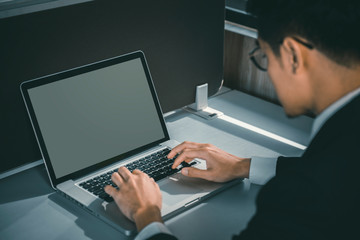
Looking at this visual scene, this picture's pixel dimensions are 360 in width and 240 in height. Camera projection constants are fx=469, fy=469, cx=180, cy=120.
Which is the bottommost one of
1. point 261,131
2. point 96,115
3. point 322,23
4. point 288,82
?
point 261,131

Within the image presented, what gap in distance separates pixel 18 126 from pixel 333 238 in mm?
794

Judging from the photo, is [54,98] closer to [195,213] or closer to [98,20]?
[98,20]

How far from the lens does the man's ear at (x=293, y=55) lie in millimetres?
822

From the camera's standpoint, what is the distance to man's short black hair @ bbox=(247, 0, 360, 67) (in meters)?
0.78

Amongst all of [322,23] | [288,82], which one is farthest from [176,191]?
[322,23]

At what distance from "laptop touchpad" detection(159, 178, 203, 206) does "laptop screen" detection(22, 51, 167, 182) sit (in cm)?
18

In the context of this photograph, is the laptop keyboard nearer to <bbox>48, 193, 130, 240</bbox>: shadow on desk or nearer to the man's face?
<bbox>48, 193, 130, 240</bbox>: shadow on desk

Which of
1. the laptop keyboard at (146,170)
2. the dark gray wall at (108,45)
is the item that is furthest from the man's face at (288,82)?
the dark gray wall at (108,45)

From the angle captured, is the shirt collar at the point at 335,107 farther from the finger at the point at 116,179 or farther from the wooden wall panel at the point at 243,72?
the wooden wall panel at the point at 243,72

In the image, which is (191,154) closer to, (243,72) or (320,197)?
(320,197)

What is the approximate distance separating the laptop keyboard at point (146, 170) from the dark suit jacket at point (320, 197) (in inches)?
15.5

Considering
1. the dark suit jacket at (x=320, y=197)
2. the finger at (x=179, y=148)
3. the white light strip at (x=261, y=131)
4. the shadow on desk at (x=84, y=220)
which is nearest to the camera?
the dark suit jacket at (x=320, y=197)

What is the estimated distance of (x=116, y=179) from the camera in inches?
42.4

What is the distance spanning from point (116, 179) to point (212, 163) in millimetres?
240
